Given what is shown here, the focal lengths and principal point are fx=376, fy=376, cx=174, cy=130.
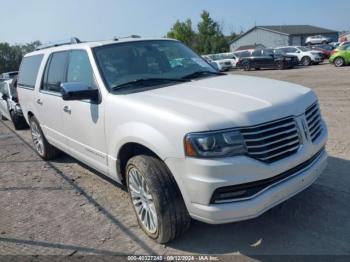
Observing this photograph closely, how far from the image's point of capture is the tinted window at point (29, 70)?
20.4 feet

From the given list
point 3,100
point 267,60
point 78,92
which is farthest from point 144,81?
point 267,60

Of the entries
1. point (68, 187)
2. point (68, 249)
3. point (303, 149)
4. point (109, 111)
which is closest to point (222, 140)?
point (303, 149)

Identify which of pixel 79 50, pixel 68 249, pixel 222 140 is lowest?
pixel 68 249

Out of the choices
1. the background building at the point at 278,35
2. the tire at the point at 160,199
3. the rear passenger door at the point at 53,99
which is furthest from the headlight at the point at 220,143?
the background building at the point at 278,35

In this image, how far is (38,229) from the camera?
164 inches

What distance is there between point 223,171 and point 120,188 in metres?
2.49

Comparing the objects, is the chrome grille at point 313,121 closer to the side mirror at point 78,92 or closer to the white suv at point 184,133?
the white suv at point 184,133

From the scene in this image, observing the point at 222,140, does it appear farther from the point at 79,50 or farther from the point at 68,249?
the point at 79,50

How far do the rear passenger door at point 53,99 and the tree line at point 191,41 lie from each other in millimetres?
55746

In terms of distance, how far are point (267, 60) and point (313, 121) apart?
2575cm

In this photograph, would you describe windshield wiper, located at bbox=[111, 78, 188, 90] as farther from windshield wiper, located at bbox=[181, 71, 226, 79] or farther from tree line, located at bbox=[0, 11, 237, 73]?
tree line, located at bbox=[0, 11, 237, 73]

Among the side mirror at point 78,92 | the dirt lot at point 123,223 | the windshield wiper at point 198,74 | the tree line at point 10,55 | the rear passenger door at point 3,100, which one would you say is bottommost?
the dirt lot at point 123,223

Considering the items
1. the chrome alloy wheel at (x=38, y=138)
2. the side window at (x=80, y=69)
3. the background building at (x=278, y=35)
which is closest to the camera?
the side window at (x=80, y=69)

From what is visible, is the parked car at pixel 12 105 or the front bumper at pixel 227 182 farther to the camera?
the parked car at pixel 12 105
